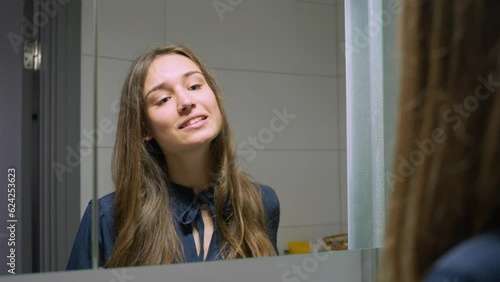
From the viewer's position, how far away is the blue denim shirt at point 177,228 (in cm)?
86

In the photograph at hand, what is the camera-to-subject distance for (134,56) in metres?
0.90

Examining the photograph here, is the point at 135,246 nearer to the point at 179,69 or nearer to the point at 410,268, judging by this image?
the point at 179,69

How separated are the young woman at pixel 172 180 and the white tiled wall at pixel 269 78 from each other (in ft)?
0.08

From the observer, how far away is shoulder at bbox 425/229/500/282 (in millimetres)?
497

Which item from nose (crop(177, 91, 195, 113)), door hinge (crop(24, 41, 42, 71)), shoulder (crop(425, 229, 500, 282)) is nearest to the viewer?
shoulder (crop(425, 229, 500, 282))

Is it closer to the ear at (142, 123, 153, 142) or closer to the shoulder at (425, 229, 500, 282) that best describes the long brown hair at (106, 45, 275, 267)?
the ear at (142, 123, 153, 142)

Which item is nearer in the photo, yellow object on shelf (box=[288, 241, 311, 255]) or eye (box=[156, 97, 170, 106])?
eye (box=[156, 97, 170, 106])

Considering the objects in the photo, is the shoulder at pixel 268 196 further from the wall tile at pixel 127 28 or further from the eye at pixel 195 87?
the wall tile at pixel 127 28

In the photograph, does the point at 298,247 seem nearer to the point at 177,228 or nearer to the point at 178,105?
the point at 177,228

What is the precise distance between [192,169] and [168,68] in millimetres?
180

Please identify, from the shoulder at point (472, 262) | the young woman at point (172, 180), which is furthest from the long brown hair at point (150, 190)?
the shoulder at point (472, 262)

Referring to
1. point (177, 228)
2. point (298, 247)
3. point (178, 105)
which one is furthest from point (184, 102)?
point (298, 247)

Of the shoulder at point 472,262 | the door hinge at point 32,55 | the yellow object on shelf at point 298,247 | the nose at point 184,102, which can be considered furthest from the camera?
the yellow object on shelf at point 298,247

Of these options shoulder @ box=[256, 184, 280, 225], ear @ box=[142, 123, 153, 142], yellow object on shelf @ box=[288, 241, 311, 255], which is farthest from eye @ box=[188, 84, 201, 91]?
yellow object on shelf @ box=[288, 241, 311, 255]
